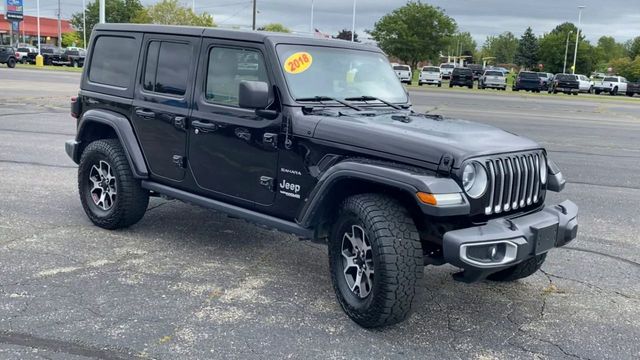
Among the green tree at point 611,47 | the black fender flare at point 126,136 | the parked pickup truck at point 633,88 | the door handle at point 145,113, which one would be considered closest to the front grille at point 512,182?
the door handle at point 145,113

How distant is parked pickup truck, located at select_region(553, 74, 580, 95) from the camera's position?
45656 mm

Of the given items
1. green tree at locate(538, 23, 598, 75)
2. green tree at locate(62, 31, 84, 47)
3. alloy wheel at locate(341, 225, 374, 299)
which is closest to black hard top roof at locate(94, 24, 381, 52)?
alloy wheel at locate(341, 225, 374, 299)

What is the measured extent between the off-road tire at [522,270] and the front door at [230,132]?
193 cm

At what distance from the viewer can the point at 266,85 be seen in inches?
175

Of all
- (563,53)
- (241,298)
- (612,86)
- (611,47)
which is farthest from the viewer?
(611,47)

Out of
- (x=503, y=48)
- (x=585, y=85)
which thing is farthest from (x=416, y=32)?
(x=503, y=48)

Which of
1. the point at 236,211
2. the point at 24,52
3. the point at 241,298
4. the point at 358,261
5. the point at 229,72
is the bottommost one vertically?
the point at 241,298

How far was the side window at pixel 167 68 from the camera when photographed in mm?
5262

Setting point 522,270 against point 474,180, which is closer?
point 474,180

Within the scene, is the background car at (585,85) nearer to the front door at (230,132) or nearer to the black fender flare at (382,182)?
the front door at (230,132)

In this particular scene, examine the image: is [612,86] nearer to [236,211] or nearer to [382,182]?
[236,211]

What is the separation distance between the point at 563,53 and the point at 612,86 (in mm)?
44642

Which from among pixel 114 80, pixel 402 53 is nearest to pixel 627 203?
pixel 114 80

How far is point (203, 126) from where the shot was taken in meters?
5.00
